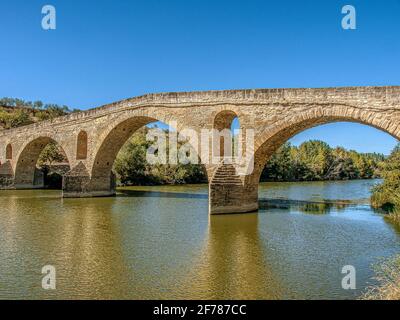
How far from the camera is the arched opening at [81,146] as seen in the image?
19.8m

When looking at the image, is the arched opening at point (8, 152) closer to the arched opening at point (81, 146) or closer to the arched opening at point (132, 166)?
the arched opening at point (132, 166)

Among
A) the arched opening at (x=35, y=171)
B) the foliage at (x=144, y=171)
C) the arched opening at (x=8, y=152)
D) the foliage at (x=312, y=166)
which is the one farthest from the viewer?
the foliage at (x=312, y=166)

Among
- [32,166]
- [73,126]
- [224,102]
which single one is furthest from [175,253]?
[32,166]

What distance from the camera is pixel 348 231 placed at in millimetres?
9711

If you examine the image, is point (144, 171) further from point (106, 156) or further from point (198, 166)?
point (106, 156)

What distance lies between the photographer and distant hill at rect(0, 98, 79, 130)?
44.5 metres

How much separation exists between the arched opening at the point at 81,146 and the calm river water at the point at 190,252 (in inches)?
273

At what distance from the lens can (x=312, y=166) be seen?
44531mm

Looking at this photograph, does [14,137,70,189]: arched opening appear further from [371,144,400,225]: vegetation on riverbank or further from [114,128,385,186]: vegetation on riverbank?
[371,144,400,225]: vegetation on riverbank

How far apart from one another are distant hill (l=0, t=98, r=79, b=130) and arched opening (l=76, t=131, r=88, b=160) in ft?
90.1

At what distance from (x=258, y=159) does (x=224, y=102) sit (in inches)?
93.6

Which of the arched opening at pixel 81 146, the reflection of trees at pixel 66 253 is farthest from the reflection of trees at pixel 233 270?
the arched opening at pixel 81 146

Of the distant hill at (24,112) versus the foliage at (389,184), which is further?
the distant hill at (24,112)

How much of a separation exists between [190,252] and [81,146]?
47.0 ft
